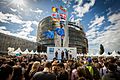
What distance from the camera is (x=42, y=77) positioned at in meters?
4.08

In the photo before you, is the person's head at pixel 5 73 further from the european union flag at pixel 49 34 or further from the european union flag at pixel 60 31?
the european union flag at pixel 49 34

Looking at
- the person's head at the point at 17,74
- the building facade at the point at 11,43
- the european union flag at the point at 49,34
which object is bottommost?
the person's head at the point at 17,74

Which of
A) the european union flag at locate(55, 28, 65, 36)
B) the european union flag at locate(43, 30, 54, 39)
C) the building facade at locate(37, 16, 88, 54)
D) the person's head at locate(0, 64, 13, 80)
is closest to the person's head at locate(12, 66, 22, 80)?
A: the person's head at locate(0, 64, 13, 80)

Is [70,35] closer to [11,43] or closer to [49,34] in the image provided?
[49,34]

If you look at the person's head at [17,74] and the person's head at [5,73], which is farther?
the person's head at [17,74]

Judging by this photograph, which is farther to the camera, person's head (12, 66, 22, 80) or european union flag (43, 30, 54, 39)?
european union flag (43, 30, 54, 39)

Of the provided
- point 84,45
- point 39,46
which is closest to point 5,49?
point 39,46

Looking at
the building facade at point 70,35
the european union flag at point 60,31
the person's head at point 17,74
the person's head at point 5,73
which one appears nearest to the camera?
the person's head at point 5,73

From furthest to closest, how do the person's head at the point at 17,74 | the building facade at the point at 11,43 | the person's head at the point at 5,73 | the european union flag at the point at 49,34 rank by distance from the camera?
the european union flag at the point at 49,34 < the building facade at the point at 11,43 < the person's head at the point at 17,74 < the person's head at the point at 5,73

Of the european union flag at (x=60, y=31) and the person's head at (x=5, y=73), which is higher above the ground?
the european union flag at (x=60, y=31)

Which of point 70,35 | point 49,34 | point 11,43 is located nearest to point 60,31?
point 11,43

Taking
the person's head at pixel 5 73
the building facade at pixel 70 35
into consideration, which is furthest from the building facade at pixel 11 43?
the person's head at pixel 5 73

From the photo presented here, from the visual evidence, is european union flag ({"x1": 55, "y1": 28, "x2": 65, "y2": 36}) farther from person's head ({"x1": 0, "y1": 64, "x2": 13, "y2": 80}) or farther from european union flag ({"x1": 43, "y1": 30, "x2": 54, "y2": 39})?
person's head ({"x1": 0, "y1": 64, "x2": 13, "y2": 80})

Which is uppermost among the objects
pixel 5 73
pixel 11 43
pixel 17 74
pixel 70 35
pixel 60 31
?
pixel 70 35
